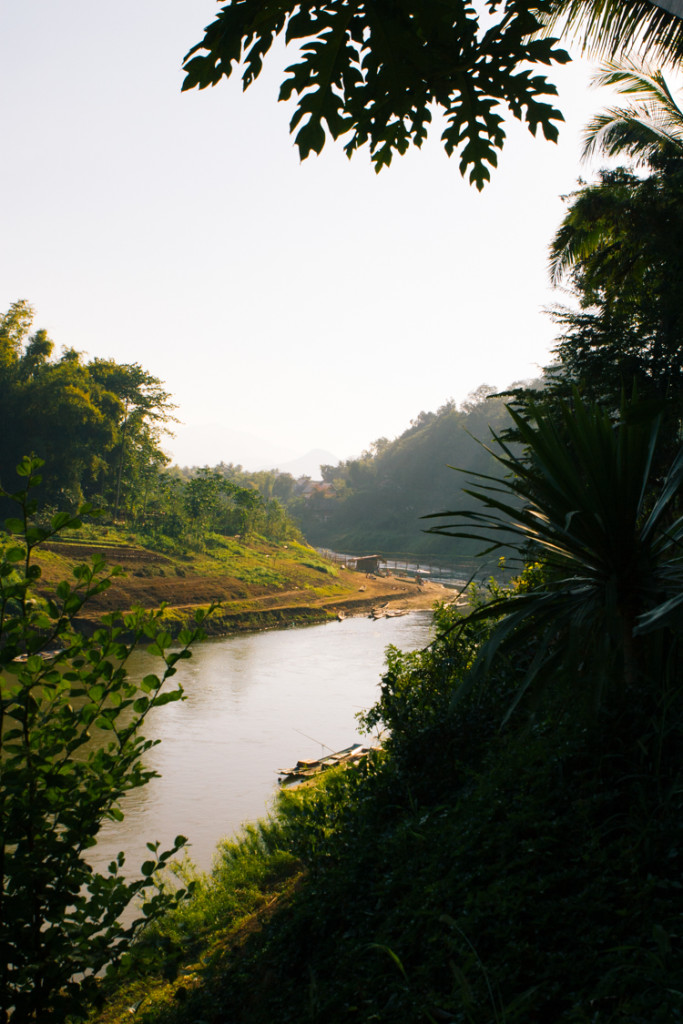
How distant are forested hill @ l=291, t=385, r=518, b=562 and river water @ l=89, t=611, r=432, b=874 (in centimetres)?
2960

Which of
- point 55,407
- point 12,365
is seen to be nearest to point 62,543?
point 55,407

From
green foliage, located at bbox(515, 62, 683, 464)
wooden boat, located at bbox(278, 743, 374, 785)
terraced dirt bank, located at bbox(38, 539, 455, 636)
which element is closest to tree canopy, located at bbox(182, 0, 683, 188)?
green foliage, located at bbox(515, 62, 683, 464)

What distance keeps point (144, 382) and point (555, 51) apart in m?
27.0

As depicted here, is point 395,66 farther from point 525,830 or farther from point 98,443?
point 98,443

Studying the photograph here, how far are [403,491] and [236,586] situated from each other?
36.6m

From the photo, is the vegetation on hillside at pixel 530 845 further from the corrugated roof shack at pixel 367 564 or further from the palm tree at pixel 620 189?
the corrugated roof shack at pixel 367 564

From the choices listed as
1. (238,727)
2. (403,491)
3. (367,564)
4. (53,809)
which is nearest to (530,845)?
(53,809)

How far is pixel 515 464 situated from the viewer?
10.2 feet

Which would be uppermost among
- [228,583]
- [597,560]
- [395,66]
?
[395,66]

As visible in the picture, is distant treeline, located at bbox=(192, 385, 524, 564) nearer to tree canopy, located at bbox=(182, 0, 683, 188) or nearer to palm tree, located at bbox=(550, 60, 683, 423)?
palm tree, located at bbox=(550, 60, 683, 423)

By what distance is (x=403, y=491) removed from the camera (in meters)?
56.0

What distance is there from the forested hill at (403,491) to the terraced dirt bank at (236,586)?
65.3 feet

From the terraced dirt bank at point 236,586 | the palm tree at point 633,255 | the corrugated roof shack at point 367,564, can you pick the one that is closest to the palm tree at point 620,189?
the palm tree at point 633,255

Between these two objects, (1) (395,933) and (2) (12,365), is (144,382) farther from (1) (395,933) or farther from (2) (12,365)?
(1) (395,933)
